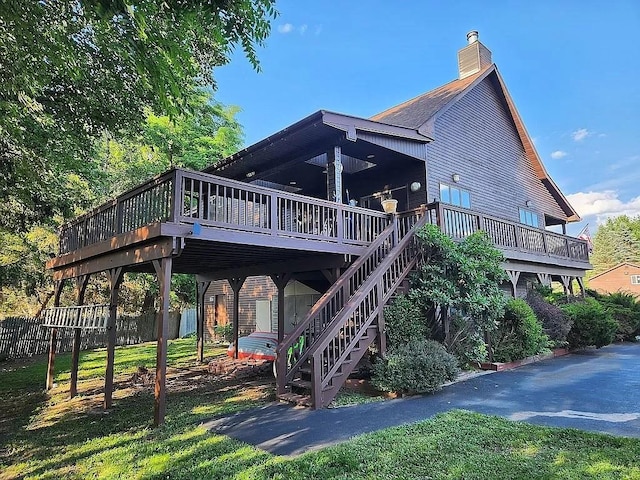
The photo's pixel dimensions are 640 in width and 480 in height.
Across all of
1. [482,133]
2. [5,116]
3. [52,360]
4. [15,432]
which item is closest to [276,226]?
[5,116]

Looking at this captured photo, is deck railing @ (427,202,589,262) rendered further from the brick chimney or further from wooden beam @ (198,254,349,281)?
the brick chimney

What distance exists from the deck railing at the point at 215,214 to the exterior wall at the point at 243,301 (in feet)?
23.6

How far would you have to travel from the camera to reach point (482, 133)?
15.4 meters

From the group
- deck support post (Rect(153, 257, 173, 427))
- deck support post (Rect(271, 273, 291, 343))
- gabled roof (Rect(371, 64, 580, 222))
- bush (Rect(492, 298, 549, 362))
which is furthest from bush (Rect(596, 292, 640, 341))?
deck support post (Rect(153, 257, 173, 427))

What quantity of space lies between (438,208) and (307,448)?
6.89 metres

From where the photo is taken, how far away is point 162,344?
6168mm

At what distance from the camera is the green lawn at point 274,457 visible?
3947mm

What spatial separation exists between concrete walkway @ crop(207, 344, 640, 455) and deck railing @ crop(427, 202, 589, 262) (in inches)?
149

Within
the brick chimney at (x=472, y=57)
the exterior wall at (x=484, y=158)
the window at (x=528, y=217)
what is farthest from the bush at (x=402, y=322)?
the brick chimney at (x=472, y=57)

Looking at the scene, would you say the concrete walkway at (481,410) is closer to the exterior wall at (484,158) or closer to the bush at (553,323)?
the bush at (553,323)

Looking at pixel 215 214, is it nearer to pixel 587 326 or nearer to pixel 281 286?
pixel 281 286

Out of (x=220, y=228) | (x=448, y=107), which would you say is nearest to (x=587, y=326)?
(x=448, y=107)

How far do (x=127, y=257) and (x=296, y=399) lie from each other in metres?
4.00

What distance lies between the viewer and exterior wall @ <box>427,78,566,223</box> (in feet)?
43.6
